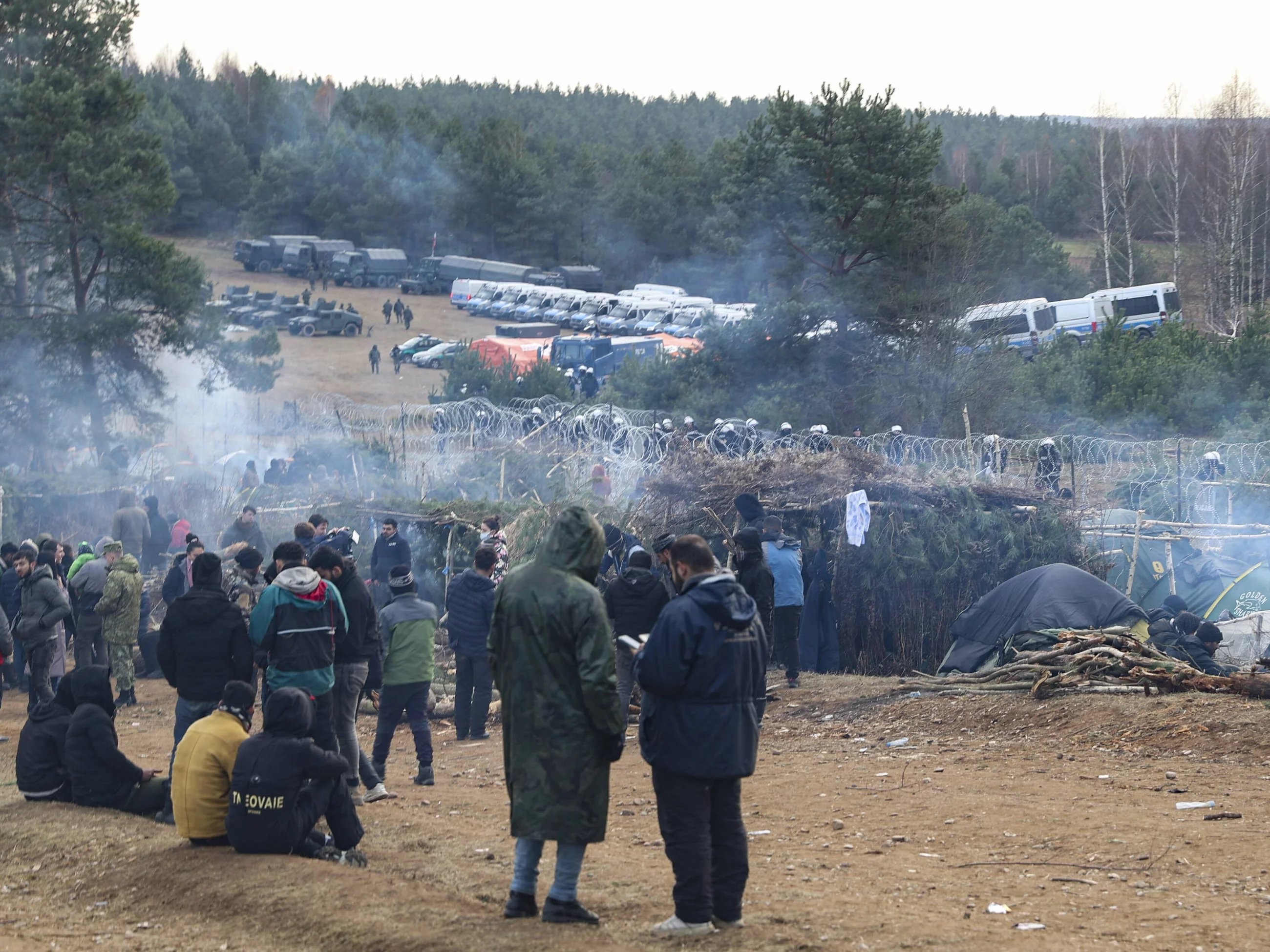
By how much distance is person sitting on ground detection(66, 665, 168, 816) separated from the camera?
711 centimetres

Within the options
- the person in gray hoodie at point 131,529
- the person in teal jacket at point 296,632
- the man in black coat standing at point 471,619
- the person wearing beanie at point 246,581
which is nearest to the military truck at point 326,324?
the person in gray hoodie at point 131,529

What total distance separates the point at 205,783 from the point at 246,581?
159 inches

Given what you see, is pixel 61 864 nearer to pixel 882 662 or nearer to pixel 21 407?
pixel 882 662

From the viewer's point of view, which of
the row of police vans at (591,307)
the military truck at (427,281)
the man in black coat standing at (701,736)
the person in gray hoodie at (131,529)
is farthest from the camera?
the military truck at (427,281)

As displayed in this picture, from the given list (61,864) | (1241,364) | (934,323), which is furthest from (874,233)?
(61,864)

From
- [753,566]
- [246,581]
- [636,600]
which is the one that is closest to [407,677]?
[636,600]

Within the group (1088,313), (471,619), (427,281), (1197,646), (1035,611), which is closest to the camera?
(471,619)

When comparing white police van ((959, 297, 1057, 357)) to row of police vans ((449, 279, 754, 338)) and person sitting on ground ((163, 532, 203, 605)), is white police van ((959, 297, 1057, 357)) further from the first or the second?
person sitting on ground ((163, 532, 203, 605))

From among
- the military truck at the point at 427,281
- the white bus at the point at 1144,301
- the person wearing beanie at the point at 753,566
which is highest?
the military truck at the point at 427,281

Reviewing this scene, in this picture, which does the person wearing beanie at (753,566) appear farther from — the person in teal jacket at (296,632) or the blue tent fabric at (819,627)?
the person in teal jacket at (296,632)

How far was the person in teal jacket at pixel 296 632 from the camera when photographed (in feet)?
22.6

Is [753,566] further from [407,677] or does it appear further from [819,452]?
[819,452]

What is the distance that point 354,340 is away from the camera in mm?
52938

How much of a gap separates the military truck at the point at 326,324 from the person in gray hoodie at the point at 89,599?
4178 centimetres
